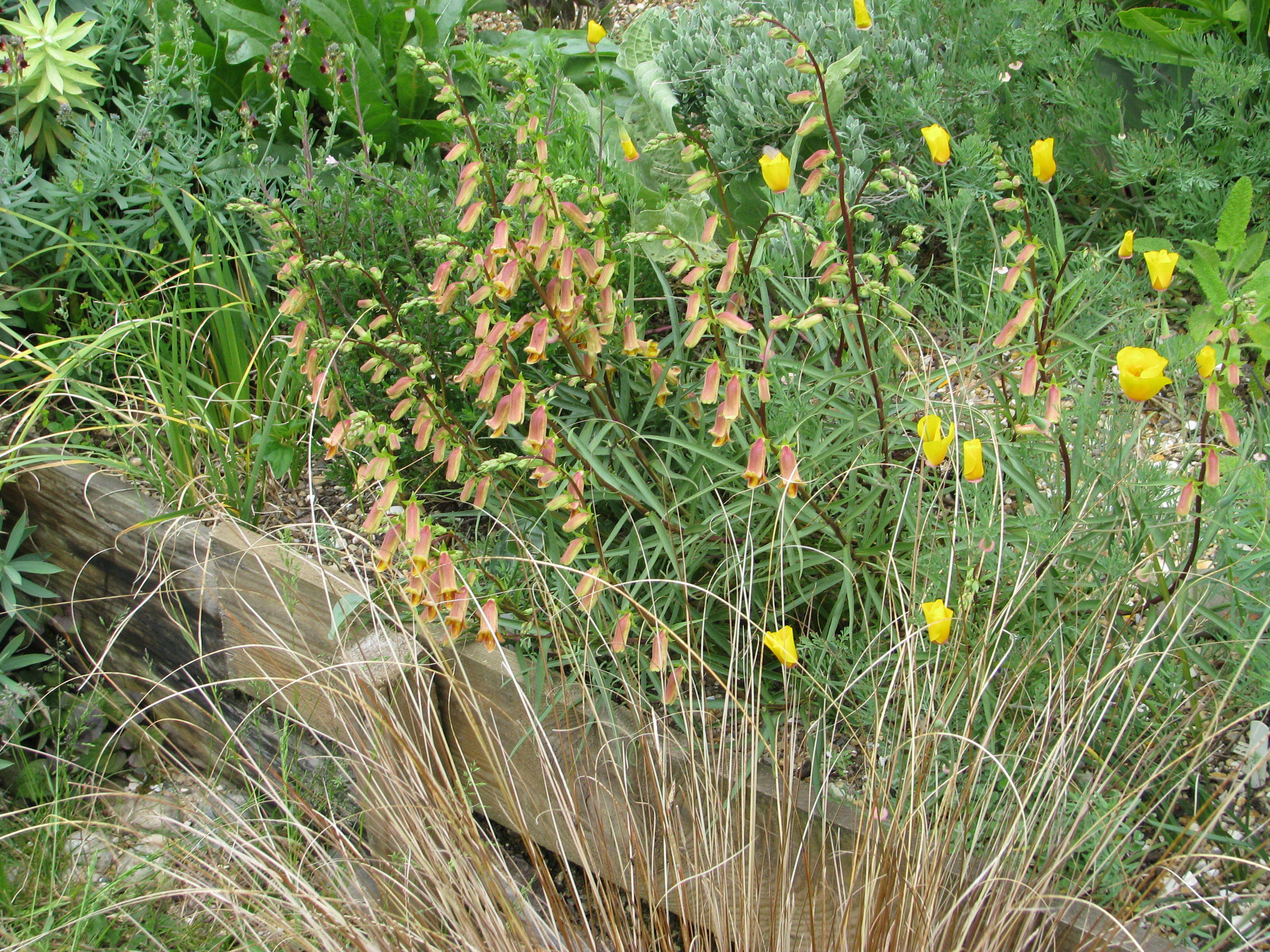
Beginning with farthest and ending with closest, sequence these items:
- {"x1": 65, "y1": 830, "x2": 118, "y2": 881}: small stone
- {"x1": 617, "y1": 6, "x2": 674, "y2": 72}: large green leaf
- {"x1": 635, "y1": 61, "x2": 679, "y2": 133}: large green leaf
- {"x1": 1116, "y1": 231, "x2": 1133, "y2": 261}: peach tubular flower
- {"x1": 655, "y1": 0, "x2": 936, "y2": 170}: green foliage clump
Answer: {"x1": 617, "y1": 6, "x2": 674, "y2": 72}: large green leaf
{"x1": 635, "y1": 61, "x2": 679, "y2": 133}: large green leaf
{"x1": 655, "y1": 0, "x2": 936, "y2": 170}: green foliage clump
{"x1": 65, "y1": 830, "x2": 118, "y2": 881}: small stone
{"x1": 1116, "y1": 231, "x2": 1133, "y2": 261}: peach tubular flower

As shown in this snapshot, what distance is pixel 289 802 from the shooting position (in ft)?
8.05

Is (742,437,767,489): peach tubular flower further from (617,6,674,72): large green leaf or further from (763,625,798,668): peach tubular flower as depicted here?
(617,6,674,72): large green leaf

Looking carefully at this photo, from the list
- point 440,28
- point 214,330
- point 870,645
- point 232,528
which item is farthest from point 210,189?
point 870,645

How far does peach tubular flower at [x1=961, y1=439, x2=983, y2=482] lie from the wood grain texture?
54 centimetres

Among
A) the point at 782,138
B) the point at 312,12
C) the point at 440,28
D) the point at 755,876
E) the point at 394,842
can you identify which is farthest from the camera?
the point at 440,28

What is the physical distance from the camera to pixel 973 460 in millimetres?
1367

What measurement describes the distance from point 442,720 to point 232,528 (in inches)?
29.1

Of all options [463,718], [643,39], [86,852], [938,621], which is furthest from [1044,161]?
[86,852]

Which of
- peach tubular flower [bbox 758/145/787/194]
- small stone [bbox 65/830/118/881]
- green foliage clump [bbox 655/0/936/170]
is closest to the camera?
peach tubular flower [bbox 758/145/787/194]

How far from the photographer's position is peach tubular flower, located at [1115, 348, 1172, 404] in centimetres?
123

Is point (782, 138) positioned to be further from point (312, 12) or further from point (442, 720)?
point (442, 720)

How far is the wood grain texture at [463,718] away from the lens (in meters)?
1.54

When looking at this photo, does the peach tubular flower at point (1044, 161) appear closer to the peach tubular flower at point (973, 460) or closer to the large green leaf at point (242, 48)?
the peach tubular flower at point (973, 460)

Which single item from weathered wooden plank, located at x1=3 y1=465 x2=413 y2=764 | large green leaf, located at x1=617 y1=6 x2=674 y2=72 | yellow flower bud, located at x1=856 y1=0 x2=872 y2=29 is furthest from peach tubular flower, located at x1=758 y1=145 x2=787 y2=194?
large green leaf, located at x1=617 y1=6 x2=674 y2=72
